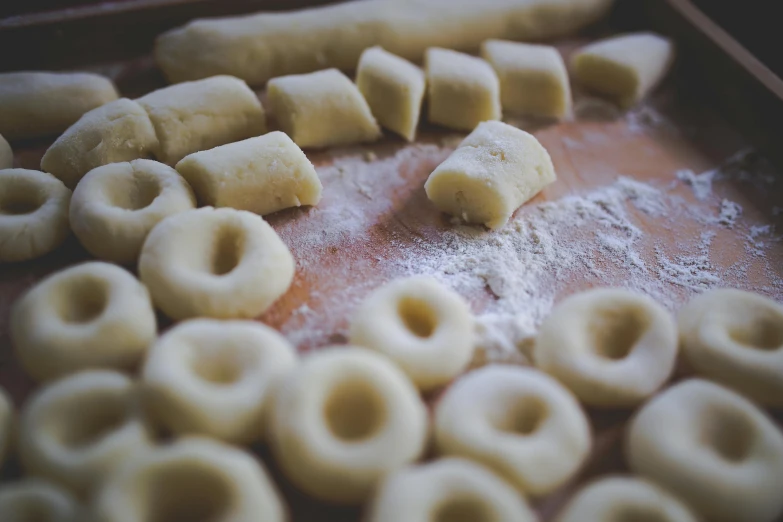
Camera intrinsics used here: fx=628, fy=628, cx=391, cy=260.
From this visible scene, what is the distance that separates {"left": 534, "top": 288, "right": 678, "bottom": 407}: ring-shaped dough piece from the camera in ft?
4.76

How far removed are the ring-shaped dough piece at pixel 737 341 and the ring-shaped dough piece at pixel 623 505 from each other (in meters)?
0.39

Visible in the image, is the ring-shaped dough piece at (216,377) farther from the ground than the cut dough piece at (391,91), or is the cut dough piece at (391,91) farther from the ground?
the cut dough piece at (391,91)

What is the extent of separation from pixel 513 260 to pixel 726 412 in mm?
698

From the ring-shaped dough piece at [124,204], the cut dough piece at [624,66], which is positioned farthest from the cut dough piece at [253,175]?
the cut dough piece at [624,66]

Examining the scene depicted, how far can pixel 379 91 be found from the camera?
2236mm

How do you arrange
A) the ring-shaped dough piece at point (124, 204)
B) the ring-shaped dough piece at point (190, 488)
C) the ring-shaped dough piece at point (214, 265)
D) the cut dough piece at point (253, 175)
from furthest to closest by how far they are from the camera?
the cut dough piece at point (253, 175), the ring-shaped dough piece at point (124, 204), the ring-shaped dough piece at point (214, 265), the ring-shaped dough piece at point (190, 488)

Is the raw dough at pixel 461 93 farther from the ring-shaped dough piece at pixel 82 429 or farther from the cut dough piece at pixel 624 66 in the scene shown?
the ring-shaped dough piece at pixel 82 429

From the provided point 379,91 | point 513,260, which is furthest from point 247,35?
point 513,260

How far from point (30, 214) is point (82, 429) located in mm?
722

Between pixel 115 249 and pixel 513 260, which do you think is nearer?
pixel 115 249

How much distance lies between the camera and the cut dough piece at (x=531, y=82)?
238 cm

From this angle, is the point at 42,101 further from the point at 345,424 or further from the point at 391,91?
the point at 345,424

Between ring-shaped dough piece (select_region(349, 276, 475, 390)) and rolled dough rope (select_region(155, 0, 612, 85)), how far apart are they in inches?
48.6

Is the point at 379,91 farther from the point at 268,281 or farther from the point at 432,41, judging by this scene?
the point at 268,281
